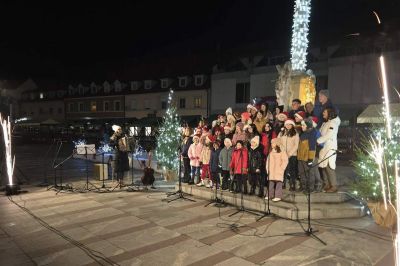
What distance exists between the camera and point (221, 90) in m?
34.9

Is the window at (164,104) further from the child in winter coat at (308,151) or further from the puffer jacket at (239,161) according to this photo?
the child in winter coat at (308,151)

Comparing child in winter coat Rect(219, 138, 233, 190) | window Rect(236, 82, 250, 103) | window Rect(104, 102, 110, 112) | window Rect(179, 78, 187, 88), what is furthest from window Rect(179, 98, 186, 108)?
child in winter coat Rect(219, 138, 233, 190)

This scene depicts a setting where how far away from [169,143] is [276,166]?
19.0 feet

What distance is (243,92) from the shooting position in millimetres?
33000

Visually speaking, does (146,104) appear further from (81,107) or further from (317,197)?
(317,197)

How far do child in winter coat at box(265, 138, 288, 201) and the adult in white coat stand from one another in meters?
0.94

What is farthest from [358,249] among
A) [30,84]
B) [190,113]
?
[30,84]

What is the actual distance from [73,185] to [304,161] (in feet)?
26.7

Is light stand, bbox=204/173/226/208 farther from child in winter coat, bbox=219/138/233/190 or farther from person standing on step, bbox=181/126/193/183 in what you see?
person standing on step, bbox=181/126/193/183

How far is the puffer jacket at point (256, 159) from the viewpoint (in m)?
8.18

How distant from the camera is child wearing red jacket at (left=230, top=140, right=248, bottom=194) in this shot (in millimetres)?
8375

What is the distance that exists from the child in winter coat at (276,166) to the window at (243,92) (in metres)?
25.2

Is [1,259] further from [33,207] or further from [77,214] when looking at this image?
[33,207]

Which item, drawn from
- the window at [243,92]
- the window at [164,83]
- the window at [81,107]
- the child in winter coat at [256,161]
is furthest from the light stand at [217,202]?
the window at [81,107]
